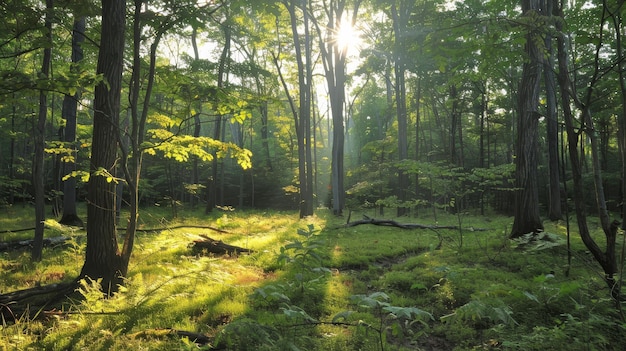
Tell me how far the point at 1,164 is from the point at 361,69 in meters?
28.6

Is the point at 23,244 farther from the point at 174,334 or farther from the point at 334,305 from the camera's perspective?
the point at 334,305

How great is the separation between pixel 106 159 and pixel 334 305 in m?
3.88

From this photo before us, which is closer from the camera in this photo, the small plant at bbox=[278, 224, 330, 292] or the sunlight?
the small plant at bbox=[278, 224, 330, 292]

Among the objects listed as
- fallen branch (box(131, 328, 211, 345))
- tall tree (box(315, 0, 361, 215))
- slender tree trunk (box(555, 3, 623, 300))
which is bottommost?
fallen branch (box(131, 328, 211, 345))

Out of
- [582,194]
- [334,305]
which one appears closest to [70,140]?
[334,305]

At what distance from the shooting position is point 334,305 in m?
4.52

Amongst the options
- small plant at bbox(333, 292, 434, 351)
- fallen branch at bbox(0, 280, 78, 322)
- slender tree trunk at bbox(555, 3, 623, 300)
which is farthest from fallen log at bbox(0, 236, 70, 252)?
slender tree trunk at bbox(555, 3, 623, 300)

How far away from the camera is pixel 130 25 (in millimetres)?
5609

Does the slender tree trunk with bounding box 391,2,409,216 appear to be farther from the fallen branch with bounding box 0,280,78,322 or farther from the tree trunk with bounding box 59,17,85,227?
the fallen branch with bounding box 0,280,78,322

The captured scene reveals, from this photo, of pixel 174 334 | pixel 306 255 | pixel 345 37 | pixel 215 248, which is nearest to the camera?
pixel 174 334

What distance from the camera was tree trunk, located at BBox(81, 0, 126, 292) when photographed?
15.7 ft

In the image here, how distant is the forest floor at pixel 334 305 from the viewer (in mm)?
2973

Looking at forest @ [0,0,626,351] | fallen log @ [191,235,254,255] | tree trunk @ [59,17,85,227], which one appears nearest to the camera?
forest @ [0,0,626,351]

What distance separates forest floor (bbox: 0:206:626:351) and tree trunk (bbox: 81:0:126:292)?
1.09 feet
